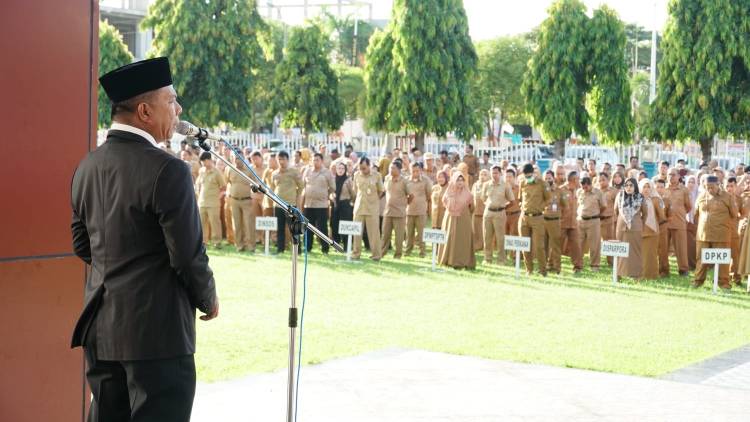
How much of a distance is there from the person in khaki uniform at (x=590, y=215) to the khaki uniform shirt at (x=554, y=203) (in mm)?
404

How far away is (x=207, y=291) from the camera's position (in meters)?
3.89

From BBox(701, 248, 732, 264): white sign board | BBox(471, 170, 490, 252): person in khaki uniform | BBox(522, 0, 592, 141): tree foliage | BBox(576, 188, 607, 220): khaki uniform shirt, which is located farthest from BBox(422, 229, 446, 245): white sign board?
BBox(522, 0, 592, 141): tree foliage

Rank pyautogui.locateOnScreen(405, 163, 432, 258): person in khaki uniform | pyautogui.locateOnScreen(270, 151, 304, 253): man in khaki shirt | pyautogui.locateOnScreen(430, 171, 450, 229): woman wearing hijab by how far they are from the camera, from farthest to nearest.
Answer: pyautogui.locateOnScreen(430, 171, 450, 229): woman wearing hijab
pyautogui.locateOnScreen(405, 163, 432, 258): person in khaki uniform
pyautogui.locateOnScreen(270, 151, 304, 253): man in khaki shirt

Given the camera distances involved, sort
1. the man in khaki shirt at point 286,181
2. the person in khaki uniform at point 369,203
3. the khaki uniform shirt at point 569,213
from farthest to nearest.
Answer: the man in khaki shirt at point 286,181, the person in khaki uniform at point 369,203, the khaki uniform shirt at point 569,213

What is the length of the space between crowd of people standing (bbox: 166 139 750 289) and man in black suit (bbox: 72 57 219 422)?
12.3m

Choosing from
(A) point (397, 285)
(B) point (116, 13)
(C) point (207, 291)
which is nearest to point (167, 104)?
(C) point (207, 291)

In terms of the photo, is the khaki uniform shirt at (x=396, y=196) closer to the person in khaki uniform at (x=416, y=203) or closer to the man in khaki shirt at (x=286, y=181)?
the person in khaki uniform at (x=416, y=203)

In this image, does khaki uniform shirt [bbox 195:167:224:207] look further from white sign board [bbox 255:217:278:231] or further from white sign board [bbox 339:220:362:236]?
white sign board [bbox 339:220:362:236]

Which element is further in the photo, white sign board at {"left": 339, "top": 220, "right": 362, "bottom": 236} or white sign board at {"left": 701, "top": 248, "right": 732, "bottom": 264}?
white sign board at {"left": 339, "top": 220, "right": 362, "bottom": 236}

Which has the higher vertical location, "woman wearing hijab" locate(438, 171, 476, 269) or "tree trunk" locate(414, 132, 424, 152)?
"tree trunk" locate(414, 132, 424, 152)

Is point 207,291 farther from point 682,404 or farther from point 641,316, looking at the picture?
point 641,316

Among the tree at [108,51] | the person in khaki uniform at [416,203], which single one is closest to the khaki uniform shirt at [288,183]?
the person in khaki uniform at [416,203]

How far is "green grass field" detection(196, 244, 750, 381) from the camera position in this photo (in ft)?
32.7

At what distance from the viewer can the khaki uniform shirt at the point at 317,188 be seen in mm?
19547
